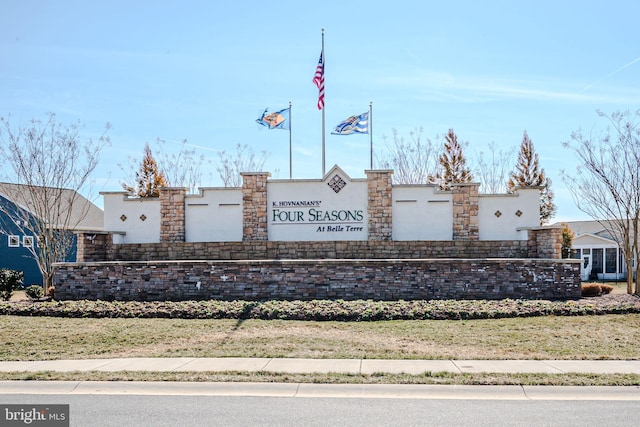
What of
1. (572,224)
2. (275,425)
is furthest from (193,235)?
(572,224)

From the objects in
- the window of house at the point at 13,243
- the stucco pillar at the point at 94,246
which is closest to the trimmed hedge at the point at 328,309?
the stucco pillar at the point at 94,246

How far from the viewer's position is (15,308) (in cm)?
1652

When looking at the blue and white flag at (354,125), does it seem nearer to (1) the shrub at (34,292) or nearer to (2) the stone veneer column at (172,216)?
(2) the stone veneer column at (172,216)

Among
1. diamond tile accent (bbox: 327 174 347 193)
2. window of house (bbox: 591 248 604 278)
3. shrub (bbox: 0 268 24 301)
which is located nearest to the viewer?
diamond tile accent (bbox: 327 174 347 193)

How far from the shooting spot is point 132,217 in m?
21.5

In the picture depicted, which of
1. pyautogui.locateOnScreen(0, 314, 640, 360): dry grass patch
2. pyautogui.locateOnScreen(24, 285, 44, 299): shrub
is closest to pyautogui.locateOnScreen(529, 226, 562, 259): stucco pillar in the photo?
pyautogui.locateOnScreen(0, 314, 640, 360): dry grass patch

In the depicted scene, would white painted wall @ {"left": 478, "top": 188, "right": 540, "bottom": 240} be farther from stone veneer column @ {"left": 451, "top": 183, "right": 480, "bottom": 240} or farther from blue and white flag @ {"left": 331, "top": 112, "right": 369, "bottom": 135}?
blue and white flag @ {"left": 331, "top": 112, "right": 369, "bottom": 135}

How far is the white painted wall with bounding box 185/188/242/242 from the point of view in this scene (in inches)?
821

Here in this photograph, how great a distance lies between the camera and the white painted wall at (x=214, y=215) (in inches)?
821

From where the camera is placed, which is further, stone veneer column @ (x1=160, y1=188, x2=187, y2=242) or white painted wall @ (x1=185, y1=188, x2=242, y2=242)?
stone veneer column @ (x1=160, y1=188, x2=187, y2=242)

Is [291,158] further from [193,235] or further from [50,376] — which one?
[50,376]

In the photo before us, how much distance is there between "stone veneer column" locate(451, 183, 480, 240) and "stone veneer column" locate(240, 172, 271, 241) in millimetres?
6701

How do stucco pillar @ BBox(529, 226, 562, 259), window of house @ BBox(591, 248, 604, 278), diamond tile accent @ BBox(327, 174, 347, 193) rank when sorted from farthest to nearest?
window of house @ BBox(591, 248, 604, 278)
diamond tile accent @ BBox(327, 174, 347, 193)
stucco pillar @ BBox(529, 226, 562, 259)

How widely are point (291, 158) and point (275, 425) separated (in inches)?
681
